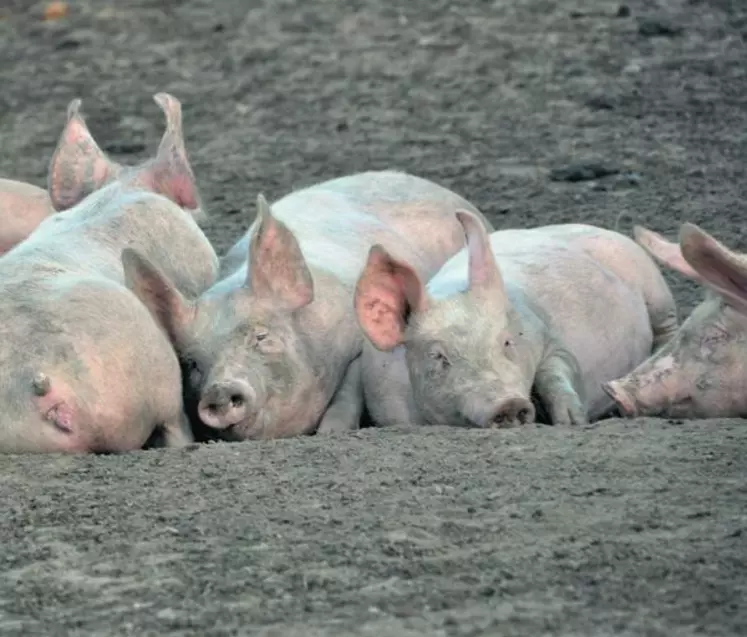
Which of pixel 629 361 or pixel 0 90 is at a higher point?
pixel 629 361

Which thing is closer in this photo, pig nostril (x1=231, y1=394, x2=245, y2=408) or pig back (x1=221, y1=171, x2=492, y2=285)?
pig nostril (x1=231, y1=394, x2=245, y2=408)

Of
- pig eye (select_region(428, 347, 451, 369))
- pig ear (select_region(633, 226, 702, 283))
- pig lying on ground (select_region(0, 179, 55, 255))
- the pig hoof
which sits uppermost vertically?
pig ear (select_region(633, 226, 702, 283))

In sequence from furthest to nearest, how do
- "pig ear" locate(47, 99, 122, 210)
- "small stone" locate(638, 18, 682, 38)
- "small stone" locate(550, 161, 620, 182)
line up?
"small stone" locate(638, 18, 682, 38) → "small stone" locate(550, 161, 620, 182) → "pig ear" locate(47, 99, 122, 210)

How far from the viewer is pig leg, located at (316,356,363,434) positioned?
6.06 meters

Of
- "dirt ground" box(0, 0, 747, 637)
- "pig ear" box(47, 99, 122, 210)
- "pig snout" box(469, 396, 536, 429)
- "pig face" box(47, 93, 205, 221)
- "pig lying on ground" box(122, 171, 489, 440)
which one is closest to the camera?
"dirt ground" box(0, 0, 747, 637)

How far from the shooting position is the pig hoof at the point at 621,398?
5.93 metres

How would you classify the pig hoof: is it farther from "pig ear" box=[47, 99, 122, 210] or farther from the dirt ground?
"pig ear" box=[47, 99, 122, 210]

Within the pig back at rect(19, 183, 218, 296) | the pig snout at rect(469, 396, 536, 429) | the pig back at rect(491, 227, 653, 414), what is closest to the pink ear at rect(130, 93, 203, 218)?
the pig back at rect(19, 183, 218, 296)

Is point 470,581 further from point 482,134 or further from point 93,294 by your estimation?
point 482,134

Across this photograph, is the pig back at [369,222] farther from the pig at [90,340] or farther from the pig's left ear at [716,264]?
the pig's left ear at [716,264]

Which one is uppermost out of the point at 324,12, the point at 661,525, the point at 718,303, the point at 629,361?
the point at 661,525

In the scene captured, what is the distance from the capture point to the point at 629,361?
6637 mm

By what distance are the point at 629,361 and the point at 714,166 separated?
2.74 metres

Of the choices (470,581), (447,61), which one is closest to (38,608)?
(470,581)
